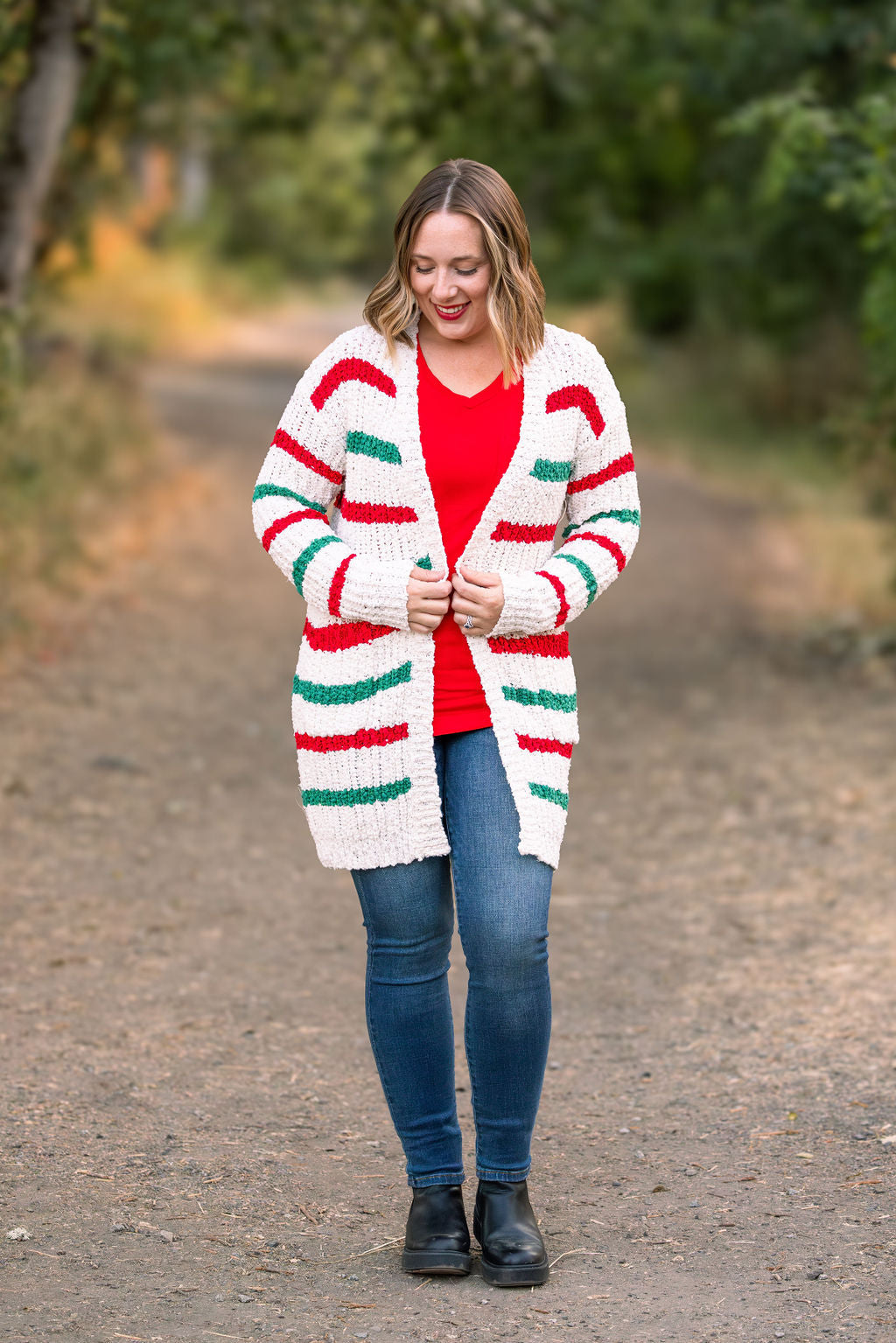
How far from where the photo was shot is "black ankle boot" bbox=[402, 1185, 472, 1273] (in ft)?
11.0

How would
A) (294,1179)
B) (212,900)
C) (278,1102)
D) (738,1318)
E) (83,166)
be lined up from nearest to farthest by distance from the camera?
(738,1318), (294,1179), (278,1102), (212,900), (83,166)

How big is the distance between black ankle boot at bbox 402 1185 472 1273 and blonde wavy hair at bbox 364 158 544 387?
5.15 feet

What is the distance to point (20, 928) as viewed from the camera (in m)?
5.57

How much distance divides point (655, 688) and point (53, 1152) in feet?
19.7

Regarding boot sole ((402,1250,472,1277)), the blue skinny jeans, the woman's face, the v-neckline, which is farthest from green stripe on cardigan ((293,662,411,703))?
boot sole ((402,1250,472,1277))

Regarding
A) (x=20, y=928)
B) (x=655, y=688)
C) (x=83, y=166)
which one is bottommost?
(x=20, y=928)

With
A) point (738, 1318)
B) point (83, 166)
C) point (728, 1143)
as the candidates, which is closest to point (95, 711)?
point (728, 1143)

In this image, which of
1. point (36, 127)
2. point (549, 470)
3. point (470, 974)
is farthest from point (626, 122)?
point (470, 974)

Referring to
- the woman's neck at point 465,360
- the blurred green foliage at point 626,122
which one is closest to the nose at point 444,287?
the woman's neck at point 465,360

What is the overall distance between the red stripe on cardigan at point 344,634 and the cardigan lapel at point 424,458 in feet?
0.54

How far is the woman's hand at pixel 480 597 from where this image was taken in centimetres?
317

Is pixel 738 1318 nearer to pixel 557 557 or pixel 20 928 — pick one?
pixel 557 557

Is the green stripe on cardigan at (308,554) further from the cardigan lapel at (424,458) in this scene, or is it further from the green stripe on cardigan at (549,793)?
the green stripe on cardigan at (549,793)

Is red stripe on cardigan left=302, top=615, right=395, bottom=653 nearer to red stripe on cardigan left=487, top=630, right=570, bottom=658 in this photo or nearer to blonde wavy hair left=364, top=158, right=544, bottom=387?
red stripe on cardigan left=487, top=630, right=570, bottom=658
